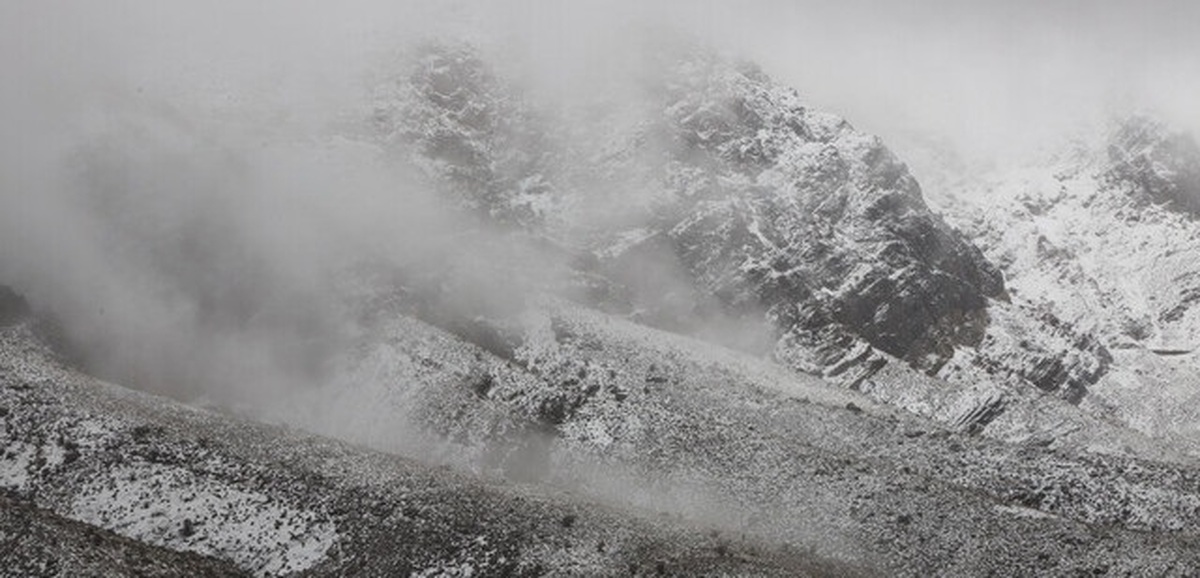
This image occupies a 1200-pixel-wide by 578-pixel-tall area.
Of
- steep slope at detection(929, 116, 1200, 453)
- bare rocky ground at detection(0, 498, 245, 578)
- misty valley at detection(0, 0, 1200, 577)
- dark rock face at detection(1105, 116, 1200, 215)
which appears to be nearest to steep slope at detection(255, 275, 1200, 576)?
misty valley at detection(0, 0, 1200, 577)

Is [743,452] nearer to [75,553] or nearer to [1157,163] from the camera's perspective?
[75,553]

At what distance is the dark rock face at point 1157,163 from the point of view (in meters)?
171

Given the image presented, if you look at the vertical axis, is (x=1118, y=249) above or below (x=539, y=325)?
above

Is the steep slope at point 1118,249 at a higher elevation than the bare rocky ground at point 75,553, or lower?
higher

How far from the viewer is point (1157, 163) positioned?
175 metres

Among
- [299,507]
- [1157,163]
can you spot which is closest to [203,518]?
[299,507]

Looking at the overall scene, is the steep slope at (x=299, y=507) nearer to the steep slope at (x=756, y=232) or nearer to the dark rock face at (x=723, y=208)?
the steep slope at (x=756, y=232)

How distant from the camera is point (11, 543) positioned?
53.0 metres

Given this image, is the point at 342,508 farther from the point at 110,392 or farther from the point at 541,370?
the point at 541,370

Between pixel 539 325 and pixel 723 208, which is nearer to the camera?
pixel 539 325

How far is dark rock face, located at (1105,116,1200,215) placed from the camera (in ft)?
562

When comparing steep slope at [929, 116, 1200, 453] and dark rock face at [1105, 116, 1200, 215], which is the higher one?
dark rock face at [1105, 116, 1200, 215]

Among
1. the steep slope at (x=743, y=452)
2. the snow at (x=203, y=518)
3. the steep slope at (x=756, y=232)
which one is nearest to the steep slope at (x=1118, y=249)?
the steep slope at (x=756, y=232)

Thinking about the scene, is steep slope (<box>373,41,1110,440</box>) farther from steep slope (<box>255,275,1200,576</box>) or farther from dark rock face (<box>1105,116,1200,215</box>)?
dark rock face (<box>1105,116,1200,215</box>)
